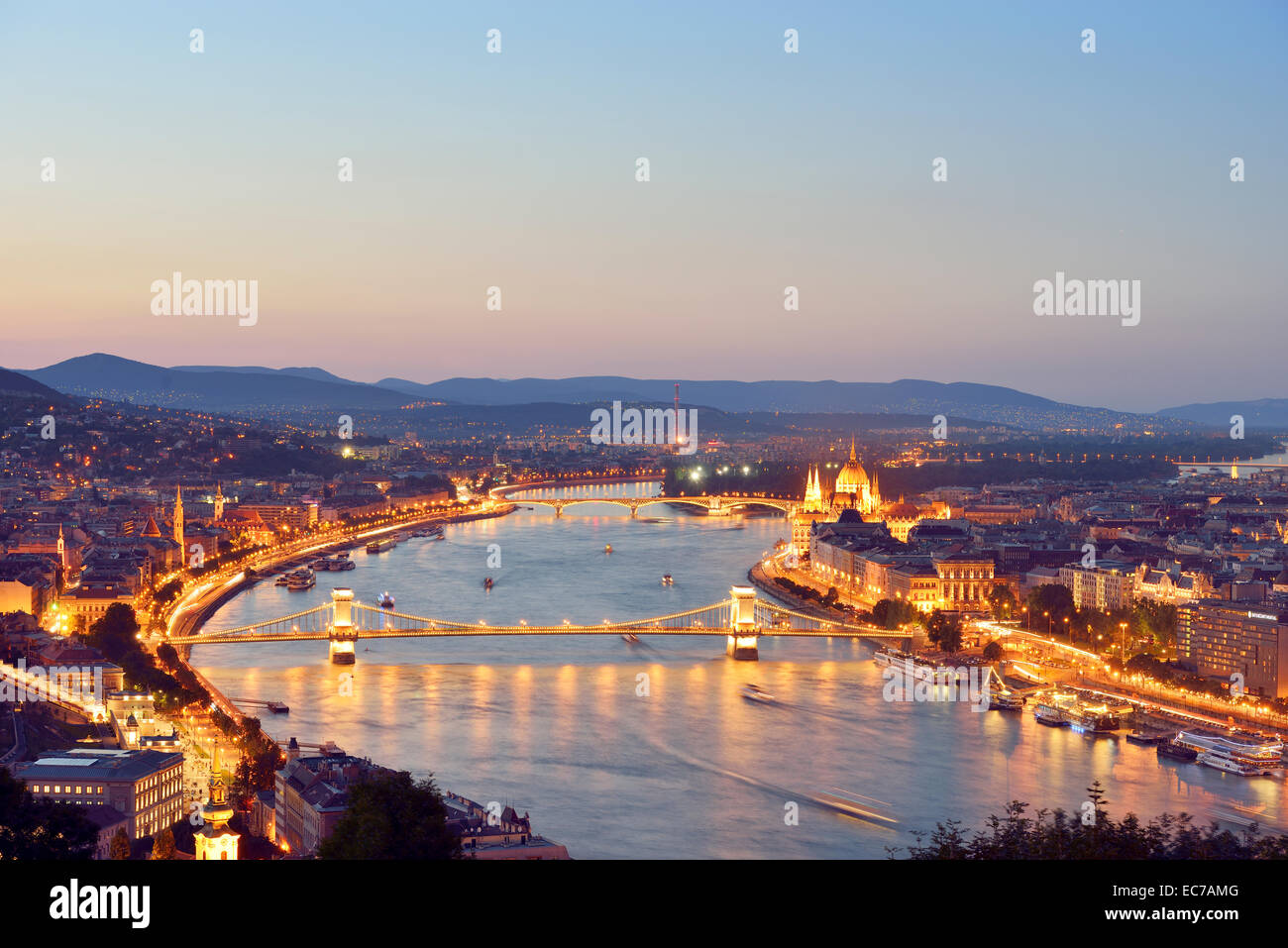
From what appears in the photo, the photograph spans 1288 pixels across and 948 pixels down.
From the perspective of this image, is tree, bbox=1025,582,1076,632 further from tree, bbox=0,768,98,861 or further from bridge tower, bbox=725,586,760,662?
tree, bbox=0,768,98,861

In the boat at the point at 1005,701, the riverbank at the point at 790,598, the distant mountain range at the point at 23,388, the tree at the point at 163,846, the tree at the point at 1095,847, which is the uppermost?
the distant mountain range at the point at 23,388

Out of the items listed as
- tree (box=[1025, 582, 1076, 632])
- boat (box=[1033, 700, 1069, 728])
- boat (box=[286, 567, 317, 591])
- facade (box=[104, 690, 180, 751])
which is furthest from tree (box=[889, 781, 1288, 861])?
boat (box=[286, 567, 317, 591])

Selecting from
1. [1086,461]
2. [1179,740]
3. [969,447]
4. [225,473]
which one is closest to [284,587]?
[1179,740]

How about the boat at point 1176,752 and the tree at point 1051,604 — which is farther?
the tree at point 1051,604

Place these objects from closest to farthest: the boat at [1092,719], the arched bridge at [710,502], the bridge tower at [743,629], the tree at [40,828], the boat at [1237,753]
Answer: the tree at [40,828] → the boat at [1237,753] → the boat at [1092,719] → the bridge tower at [743,629] → the arched bridge at [710,502]

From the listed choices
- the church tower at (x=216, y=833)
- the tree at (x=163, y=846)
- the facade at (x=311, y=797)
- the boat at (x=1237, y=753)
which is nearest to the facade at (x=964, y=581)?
the boat at (x=1237, y=753)

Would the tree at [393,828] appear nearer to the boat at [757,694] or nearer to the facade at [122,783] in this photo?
the facade at [122,783]

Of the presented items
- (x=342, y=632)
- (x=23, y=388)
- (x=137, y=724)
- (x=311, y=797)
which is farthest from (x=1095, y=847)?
(x=23, y=388)
